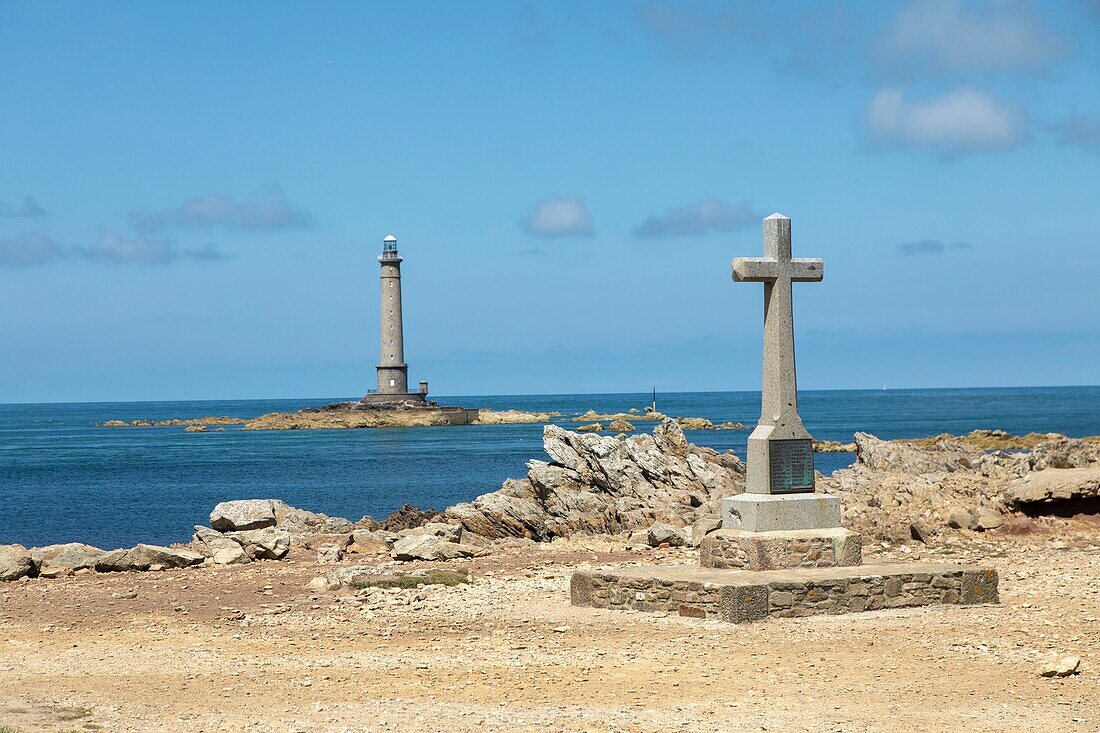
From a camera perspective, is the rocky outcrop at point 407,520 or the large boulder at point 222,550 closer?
the large boulder at point 222,550

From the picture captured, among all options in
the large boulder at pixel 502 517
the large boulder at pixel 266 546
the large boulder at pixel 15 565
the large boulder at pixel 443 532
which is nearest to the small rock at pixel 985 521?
the large boulder at pixel 502 517

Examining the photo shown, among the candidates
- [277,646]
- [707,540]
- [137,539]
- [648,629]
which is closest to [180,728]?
[277,646]

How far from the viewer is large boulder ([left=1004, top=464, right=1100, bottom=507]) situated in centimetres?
1958

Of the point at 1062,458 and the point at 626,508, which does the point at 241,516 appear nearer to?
the point at 626,508

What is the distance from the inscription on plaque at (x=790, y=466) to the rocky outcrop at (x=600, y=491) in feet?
23.7

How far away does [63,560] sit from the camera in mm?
18188

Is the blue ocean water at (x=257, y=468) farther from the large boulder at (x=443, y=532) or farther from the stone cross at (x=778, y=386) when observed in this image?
the stone cross at (x=778, y=386)

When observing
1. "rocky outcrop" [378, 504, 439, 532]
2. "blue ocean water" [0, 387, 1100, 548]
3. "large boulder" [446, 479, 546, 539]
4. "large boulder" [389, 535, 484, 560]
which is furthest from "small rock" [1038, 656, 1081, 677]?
"blue ocean water" [0, 387, 1100, 548]

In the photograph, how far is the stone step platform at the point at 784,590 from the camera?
Answer: 12.9m

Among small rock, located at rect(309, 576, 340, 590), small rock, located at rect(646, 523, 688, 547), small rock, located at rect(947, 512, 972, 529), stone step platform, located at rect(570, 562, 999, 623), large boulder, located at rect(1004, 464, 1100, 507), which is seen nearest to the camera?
stone step platform, located at rect(570, 562, 999, 623)

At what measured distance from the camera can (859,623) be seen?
12742 mm

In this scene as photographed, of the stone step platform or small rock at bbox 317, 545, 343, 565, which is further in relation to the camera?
small rock at bbox 317, 545, 343, 565

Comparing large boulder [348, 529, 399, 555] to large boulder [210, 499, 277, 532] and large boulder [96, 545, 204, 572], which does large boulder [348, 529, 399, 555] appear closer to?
large boulder [96, 545, 204, 572]

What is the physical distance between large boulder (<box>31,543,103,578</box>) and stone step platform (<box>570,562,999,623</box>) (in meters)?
7.67
